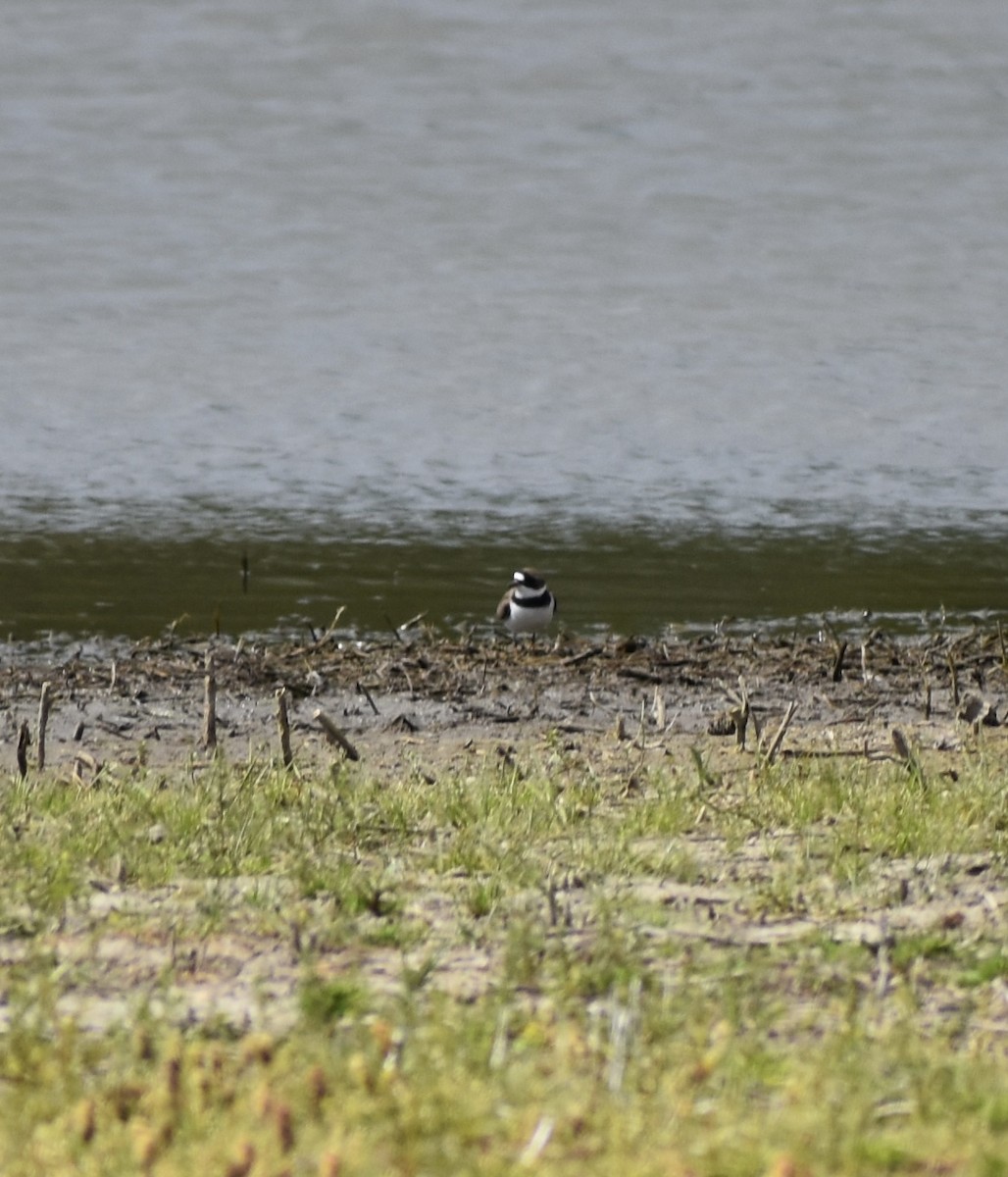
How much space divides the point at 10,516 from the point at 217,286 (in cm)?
1167

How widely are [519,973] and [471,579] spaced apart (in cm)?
1116

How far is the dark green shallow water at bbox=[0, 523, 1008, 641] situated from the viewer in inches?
585

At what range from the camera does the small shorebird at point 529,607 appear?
518 inches

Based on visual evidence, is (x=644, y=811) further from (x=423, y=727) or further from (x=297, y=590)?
(x=297, y=590)

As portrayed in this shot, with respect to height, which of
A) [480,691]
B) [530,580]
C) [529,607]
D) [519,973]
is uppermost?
[530,580]

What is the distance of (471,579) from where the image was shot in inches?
650

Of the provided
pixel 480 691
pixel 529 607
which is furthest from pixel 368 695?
pixel 529 607

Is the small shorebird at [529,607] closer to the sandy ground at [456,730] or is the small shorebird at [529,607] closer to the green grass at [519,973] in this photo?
the sandy ground at [456,730]

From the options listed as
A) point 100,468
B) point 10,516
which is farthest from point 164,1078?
point 100,468

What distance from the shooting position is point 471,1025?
→ 495cm

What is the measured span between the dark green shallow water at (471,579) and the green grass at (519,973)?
664cm

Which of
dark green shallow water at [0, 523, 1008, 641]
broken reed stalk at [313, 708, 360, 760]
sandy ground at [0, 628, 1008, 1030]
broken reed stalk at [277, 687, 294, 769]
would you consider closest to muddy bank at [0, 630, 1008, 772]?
sandy ground at [0, 628, 1008, 1030]

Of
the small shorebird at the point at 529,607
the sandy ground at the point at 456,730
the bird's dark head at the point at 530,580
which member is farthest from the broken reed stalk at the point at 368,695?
the bird's dark head at the point at 530,580

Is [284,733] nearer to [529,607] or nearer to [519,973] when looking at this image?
[519,973]
